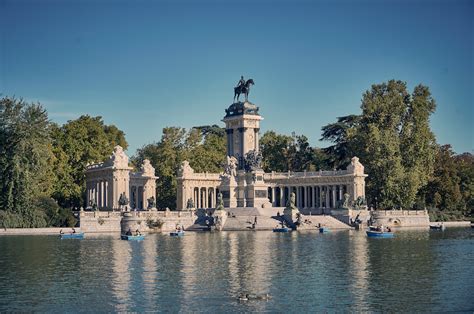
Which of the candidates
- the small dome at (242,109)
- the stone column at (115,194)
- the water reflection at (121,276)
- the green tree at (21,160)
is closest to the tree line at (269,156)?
the green tree at (21,160)

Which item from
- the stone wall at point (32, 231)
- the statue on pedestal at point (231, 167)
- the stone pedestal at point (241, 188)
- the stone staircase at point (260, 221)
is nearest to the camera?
the stone wall at point (32, 231)

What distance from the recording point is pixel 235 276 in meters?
42.8

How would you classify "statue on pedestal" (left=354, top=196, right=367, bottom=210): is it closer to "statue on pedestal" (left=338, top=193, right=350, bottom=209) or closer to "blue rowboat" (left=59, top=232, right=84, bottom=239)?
"statue on pedestal" (left=338, top=193, right=350, bottom=209)

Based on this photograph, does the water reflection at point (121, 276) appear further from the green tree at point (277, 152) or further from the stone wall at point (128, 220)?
the green tree at point (277, 152)

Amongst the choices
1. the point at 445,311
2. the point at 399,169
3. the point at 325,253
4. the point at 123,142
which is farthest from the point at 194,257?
the point at 123,142

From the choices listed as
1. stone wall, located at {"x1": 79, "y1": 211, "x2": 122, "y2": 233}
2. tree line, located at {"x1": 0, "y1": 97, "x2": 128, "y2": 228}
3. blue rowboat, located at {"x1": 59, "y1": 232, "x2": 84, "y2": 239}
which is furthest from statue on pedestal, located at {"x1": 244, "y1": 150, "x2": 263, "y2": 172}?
blue rowboat, located at {"x1": 59, "y1": 232, "x2": 84, "y2": 239}

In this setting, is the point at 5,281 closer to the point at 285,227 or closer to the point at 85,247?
the point at 85,247

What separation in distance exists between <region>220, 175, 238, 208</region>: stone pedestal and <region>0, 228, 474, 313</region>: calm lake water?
31.5 metres

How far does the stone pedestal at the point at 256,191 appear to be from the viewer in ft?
323

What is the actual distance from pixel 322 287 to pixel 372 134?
63.2 m

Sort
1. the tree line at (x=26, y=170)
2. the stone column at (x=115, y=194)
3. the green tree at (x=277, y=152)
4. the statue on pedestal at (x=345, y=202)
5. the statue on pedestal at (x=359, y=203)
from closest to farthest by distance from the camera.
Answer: the tree line at (x=26, y=170) → the statue on pedestal at (x=345, y=202) → the statue on pedestal at (x=359, y=203) → the stone column at (x=115, y=194) → the green tree at (x=277, y=152)

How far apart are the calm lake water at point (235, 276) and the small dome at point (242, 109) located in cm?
3842

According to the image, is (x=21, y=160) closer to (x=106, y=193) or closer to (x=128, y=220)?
(x=128, y=220)

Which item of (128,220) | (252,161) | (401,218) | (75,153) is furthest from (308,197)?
(128,220)
